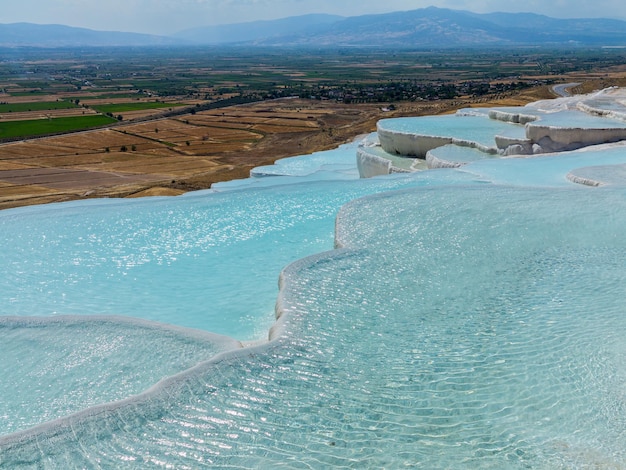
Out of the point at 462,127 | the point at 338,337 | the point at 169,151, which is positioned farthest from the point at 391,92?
the point at 338,337

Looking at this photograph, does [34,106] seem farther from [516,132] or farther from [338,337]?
[338,337]

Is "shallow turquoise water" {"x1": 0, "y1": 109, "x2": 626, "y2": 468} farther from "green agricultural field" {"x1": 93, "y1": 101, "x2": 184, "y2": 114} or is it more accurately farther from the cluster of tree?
"green agricultural field" {"x1": 93, "y1": 101, "x2": 184, "y2": 114}

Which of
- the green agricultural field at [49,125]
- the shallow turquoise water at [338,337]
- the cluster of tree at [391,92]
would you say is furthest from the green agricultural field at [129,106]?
the shallow turquoise water at [338,337]

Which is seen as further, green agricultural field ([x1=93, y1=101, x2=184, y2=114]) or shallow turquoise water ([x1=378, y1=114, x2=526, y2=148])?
green agricultural field ([x1=93, y1=101, x2=184, y2=114])

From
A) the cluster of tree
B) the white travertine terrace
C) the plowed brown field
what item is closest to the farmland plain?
the plowed brown field

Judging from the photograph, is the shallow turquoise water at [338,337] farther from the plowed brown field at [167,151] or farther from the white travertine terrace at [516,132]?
the plowed brown field at [167,151]

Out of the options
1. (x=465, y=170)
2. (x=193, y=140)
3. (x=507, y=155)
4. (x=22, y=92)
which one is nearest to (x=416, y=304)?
(x=465, y=170)
